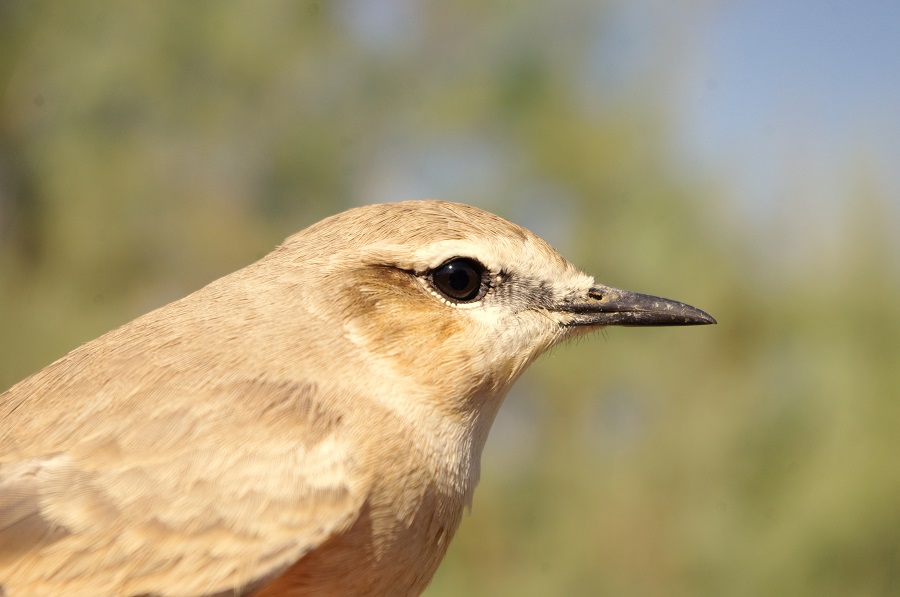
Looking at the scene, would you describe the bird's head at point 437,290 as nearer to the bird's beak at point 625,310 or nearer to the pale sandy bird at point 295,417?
the pale sandy bird at point 295,417

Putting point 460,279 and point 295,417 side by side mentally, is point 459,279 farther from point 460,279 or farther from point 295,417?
point 295,417

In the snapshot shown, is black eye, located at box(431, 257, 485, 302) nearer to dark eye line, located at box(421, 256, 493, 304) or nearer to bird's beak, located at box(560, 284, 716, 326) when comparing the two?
dark eye line, located at box(421, 256, 493, 304)

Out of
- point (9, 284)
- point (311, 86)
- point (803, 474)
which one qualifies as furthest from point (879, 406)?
point (9, 284)

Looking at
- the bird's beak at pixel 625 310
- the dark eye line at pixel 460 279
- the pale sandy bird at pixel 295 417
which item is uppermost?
the bird's beak at pixel 625 310

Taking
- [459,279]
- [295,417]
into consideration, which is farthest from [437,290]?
[295,417]

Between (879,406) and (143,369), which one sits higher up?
(879,406)

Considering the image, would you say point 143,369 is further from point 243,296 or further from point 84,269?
point 84,269

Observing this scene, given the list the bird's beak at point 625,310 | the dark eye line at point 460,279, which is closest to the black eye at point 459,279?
the dark eye line at point 460,279
